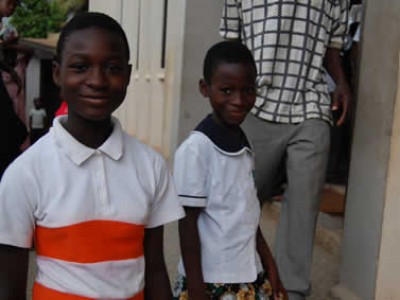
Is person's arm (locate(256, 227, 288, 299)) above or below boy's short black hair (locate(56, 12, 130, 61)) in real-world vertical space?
below

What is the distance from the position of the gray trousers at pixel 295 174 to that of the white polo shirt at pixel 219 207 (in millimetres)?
866

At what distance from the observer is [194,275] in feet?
8.01

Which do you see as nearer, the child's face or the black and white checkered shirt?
the black and white checkered shirt

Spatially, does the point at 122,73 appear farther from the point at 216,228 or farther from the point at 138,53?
the point at 138,53

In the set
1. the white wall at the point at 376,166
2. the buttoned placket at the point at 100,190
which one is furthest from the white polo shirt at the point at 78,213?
the white wall at the point at 376,166

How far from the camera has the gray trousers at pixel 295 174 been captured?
132 inches

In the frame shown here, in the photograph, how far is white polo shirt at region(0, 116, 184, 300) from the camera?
1.76m

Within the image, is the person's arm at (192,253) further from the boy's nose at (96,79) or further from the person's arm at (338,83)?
the person's arm at (338,83)

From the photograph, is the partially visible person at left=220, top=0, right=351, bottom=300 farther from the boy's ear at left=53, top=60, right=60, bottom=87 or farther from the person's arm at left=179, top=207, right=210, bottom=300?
the boy's ear at left=53, top=60, right=60, bottom=87

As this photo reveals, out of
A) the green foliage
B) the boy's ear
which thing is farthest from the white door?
the green foliage

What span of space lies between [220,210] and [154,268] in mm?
521

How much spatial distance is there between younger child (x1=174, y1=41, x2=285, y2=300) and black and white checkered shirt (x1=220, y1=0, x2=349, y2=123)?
2.44 feet

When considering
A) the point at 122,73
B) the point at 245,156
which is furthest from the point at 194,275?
the point at 122,73

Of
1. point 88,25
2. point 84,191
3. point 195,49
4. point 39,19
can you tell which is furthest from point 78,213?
point 39,19
